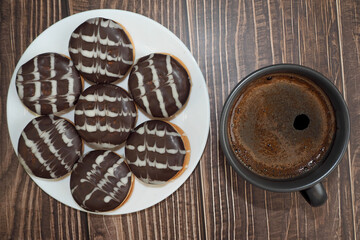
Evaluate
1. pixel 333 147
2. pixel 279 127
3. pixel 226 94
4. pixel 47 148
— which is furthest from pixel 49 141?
pixel 333 147

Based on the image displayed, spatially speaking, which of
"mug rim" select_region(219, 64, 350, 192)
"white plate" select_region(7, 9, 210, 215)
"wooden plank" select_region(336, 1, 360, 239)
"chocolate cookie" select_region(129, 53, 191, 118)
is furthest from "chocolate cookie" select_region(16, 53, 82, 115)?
"wooden plank" select_region(336, 1, 360, 239)

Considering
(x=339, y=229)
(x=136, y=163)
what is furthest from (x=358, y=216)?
(x=136, y=163)

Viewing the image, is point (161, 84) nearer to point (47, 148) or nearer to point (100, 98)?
point (100, 98)

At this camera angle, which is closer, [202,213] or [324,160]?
[324,160]

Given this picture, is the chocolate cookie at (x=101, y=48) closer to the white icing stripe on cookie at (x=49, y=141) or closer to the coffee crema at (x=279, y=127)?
the white icing stripe on cookie at (x=49, y=141)

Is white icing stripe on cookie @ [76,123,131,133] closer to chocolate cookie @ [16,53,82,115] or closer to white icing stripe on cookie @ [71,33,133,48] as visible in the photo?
chocolate cookie @ [16,53,82,115]

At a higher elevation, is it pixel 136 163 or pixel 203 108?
pixel 203 108

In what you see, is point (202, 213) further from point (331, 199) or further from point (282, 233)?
point (331, 199)
